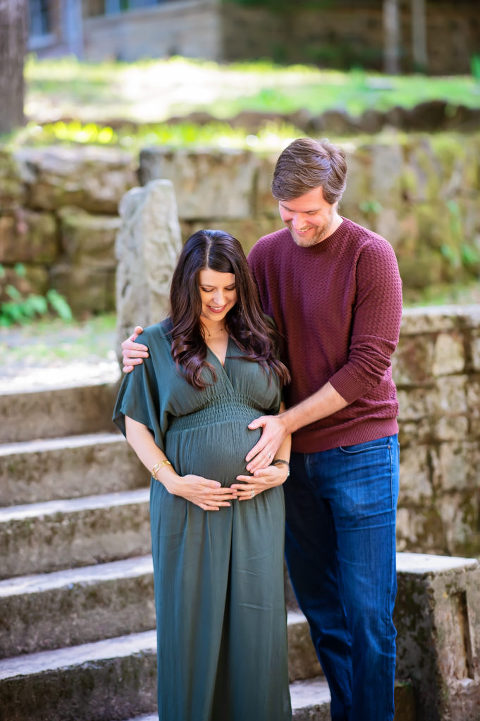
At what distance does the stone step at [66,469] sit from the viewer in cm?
450

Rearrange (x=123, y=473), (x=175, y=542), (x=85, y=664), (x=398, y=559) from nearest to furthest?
(x=175, y=542)
(x=85, y=664)
(x=398, y=559)
(x=123, y=473)

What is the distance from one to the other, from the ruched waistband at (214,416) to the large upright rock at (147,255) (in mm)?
1672

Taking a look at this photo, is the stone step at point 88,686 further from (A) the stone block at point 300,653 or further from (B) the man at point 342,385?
(B) the man at point 342,385

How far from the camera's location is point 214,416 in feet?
10.3

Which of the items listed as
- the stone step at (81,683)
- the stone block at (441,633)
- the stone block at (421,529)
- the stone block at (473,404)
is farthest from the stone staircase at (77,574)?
the stone block at (473,404)

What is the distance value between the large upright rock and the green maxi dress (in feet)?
5.29

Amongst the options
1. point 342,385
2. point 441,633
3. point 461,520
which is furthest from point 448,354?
point 342,385

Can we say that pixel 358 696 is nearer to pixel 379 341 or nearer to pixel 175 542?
pixel 175 542

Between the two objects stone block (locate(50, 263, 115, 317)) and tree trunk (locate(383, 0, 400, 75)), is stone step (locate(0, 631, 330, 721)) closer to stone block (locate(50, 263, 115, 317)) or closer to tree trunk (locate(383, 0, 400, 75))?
stone block (locate(50, 263, 115, 317))

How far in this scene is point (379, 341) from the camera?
→ 10.4ft

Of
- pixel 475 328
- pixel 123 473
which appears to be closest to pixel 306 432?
pixel 123 473

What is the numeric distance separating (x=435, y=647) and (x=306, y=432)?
1.12 m

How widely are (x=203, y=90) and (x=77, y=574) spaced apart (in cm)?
886

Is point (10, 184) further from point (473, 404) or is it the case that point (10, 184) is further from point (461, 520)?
point (461, 520)
